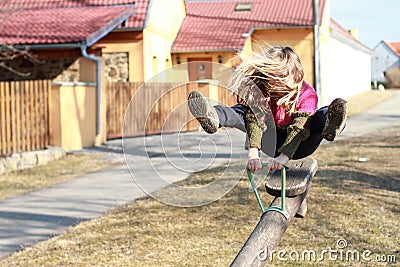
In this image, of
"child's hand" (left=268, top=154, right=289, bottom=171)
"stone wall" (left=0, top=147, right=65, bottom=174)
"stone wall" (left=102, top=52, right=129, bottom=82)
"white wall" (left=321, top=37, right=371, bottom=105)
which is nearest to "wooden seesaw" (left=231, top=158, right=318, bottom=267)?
"child's hand" (left=268, top=154, right=289, bottom=171)

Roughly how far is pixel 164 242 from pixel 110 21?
41.0 feet

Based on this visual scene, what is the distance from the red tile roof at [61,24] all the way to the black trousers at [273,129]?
12.8 metres

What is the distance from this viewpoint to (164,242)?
21.7 ft

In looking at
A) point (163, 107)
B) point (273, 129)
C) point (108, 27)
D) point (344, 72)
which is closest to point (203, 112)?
point (273, 129)

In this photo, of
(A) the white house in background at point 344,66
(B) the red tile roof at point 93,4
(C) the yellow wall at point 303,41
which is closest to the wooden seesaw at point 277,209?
(B) the red tile roof at point 93,4

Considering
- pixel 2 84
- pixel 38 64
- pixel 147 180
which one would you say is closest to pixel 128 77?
pixel 38 64

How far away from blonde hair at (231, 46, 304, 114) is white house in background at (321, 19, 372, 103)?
25.3m

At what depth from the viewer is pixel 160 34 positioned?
25.0 meters

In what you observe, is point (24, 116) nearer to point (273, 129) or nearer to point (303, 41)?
point (273, 129)

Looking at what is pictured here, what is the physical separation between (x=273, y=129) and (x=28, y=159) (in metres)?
10.2

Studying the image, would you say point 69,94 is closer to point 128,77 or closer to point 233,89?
point 128,77

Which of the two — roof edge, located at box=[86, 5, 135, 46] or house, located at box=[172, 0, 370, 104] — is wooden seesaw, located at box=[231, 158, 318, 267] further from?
house, located at box=[172, 0, 370, 104]

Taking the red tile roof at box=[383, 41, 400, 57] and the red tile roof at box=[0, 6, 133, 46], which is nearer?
the red tile roof at box=[0, 6, 133, 46]

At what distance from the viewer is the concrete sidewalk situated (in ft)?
13.8
